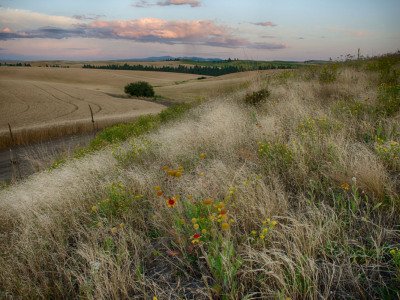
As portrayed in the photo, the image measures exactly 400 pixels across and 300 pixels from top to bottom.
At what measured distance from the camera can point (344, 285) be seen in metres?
2.16

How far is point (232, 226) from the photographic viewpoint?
117 inches

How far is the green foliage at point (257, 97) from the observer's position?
10169 millimetres

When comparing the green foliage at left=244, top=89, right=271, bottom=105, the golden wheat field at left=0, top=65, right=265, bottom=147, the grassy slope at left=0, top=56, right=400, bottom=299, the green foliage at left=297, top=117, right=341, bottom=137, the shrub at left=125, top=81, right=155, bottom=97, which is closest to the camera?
the grassy slope at left=0, top=56, right=400, bottom=299

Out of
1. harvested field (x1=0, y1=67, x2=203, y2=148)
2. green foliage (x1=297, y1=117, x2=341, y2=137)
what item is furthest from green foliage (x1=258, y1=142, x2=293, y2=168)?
harvested field (x1=0, y1=67, x2=203, y2=148)

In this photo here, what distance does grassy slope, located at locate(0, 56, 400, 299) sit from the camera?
7.43 feet

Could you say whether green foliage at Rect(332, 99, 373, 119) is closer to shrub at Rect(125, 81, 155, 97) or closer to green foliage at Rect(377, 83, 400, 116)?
green foliage at Rect(377, 83, 400, 116)

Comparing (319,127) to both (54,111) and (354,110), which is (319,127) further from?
(54,111)

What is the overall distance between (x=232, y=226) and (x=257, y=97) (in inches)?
315

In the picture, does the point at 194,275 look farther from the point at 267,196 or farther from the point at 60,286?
the point at 60,286

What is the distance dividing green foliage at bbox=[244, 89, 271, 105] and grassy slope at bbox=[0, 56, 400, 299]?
4351mm

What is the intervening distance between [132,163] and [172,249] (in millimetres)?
3530

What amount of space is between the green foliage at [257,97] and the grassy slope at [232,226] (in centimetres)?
435

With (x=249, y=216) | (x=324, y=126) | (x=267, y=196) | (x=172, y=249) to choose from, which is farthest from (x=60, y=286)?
(x=324, y=126)

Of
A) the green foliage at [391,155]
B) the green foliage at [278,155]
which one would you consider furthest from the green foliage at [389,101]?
the green foliage at [278,155]
